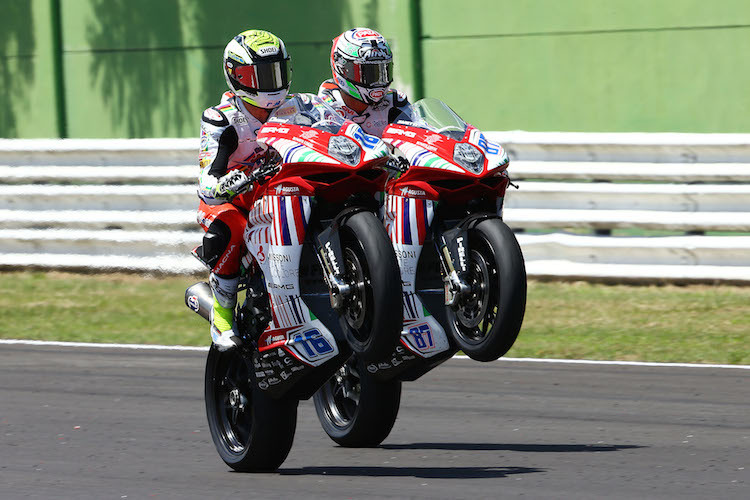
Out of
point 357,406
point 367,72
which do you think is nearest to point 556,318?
point 357,406

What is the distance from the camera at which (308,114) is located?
7.01 metres

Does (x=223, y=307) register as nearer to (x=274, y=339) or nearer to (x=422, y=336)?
(x=274, y=339)

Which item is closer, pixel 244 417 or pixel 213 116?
pixel 213 116

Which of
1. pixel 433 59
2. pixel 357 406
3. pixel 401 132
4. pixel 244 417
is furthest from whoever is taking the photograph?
pixel 433 59

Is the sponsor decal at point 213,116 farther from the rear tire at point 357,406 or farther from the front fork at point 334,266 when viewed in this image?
the rear tire at point 357,406

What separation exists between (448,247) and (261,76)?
4.35 ft

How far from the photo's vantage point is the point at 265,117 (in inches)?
285

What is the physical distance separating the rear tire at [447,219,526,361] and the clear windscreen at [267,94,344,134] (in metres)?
0.88

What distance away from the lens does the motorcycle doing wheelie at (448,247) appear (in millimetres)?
6426

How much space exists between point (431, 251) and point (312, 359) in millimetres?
765

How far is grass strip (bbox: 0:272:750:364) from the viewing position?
10.6 metres

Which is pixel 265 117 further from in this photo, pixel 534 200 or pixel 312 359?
pixel 534 200

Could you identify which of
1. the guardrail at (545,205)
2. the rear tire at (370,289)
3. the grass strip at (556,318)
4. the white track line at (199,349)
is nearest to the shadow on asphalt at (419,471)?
the rear tire at (370,289)

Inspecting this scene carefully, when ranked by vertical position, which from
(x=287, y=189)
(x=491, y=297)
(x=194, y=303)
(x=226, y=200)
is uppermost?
(x=287, y=189)
